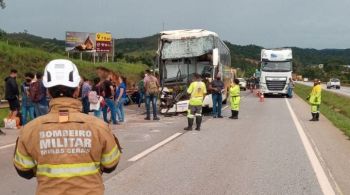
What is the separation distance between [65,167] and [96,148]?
221 mm

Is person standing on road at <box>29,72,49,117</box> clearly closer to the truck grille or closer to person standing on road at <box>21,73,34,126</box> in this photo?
person standing on road at <box>21,73,34,126</box>

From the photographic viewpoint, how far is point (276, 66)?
39531 millimetres

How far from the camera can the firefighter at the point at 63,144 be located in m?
3.16

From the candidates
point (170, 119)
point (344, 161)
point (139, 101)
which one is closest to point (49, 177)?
point (344, 161)

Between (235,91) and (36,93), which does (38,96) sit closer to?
(36,93)

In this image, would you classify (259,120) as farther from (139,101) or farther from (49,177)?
(49,177)

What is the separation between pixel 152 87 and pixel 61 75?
15.9m

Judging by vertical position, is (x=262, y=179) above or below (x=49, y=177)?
below

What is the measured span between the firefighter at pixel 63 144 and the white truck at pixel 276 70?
3638 centimetres

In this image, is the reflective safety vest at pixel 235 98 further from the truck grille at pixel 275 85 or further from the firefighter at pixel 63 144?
the truck grille at pixel 275 85

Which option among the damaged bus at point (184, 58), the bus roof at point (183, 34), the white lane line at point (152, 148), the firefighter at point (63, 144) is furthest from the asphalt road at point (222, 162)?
the bus roof at point (183, 34)

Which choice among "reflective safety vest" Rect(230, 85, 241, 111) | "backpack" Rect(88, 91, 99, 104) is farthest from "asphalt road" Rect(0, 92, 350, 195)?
"reflective safety vest" Rect(230, 85, 241, 111)

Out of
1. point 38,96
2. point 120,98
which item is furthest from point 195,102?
point 38,96

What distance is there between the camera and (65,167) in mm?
3158
